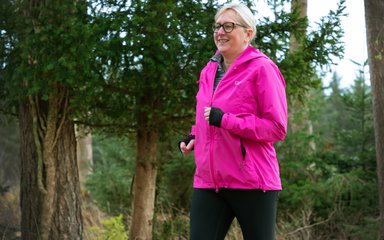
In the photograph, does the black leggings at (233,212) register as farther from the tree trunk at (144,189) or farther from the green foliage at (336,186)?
the green foliage at (336,186)

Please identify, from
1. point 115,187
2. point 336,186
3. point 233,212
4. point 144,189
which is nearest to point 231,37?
point 233,212

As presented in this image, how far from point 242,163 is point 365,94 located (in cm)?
773

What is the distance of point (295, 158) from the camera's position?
10.2 metres

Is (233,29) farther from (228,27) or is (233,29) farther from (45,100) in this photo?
(45,100)

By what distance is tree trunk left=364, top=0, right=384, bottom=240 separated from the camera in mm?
7008

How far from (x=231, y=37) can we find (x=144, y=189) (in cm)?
436

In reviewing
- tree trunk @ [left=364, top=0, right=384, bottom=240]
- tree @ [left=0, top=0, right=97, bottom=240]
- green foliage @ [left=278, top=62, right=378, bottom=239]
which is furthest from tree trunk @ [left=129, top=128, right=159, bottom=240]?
tree trunk @ [left=364, top=0, right=384, bottom=240]

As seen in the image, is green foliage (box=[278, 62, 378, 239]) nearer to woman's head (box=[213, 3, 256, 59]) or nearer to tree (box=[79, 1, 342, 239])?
tree (box=[79, 1, 342, 239])

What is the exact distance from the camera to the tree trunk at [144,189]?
22.9ft

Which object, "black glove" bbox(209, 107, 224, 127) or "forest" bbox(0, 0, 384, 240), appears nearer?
"black glove" bbox(209, 107, 224, 127)

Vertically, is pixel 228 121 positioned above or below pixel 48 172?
above

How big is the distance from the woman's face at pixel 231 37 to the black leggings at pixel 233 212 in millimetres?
790

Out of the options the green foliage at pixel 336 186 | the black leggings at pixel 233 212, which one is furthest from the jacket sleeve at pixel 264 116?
the green foliage at pixel 336 186

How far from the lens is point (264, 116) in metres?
2.84
